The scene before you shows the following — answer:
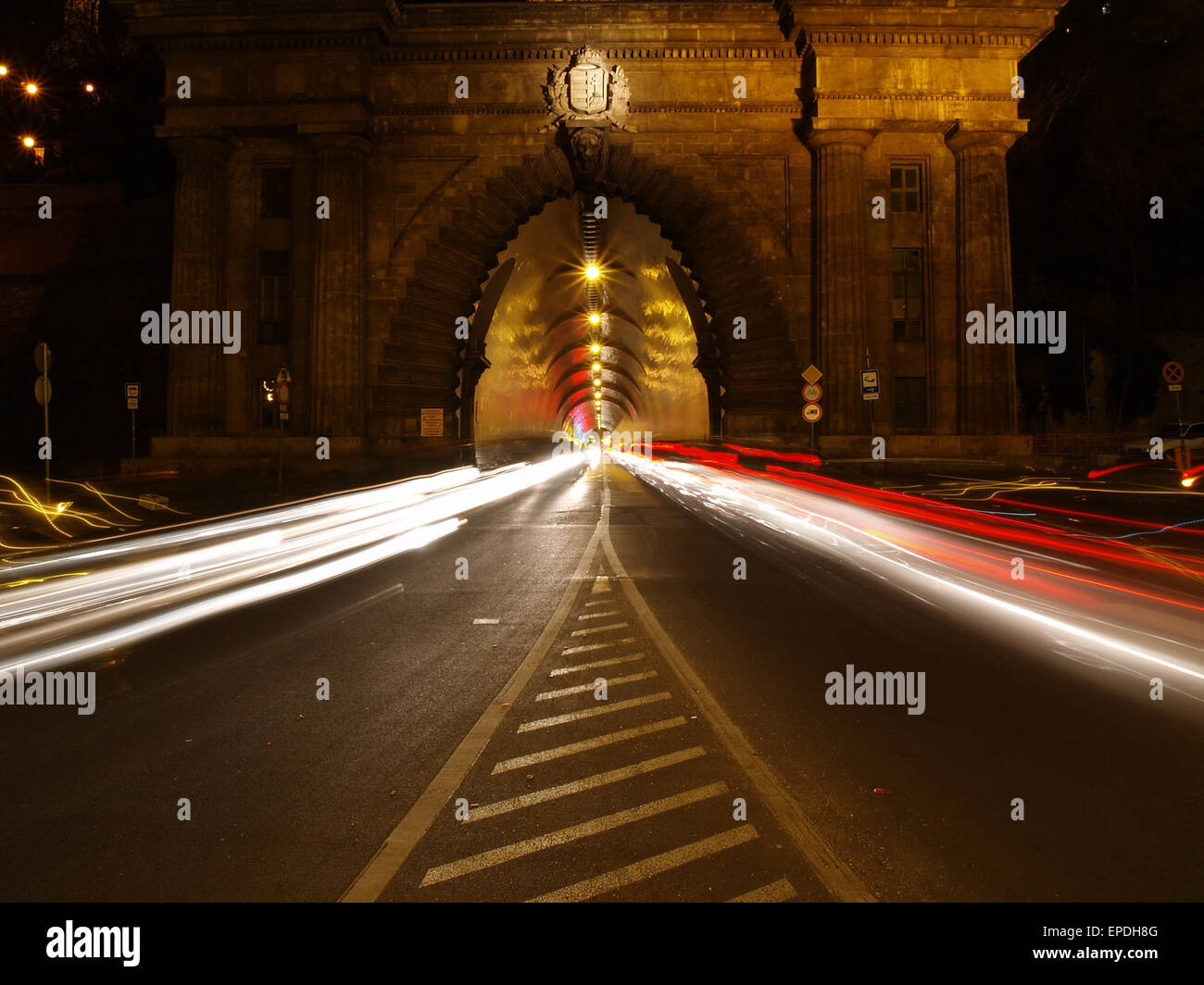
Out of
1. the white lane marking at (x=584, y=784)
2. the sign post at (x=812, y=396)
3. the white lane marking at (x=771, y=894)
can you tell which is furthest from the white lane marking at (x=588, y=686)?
the sign post at (x=812, y=396)

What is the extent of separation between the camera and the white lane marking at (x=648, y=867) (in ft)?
10.1

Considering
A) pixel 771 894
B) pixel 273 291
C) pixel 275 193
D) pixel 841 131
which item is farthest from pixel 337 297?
pixel 771 894

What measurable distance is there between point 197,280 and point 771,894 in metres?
29.8

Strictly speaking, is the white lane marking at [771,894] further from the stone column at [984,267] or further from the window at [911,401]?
the window at [911,401]

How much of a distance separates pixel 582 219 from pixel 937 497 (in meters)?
19.6

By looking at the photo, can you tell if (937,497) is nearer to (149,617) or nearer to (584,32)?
(149,617)

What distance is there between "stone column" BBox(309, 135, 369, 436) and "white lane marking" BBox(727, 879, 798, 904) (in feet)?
86.0

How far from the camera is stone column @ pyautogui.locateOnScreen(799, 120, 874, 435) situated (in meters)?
27.1

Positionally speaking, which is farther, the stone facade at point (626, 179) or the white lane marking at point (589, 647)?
the stone facade at point (626, 179)

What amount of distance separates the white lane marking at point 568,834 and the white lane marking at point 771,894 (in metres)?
0.72
